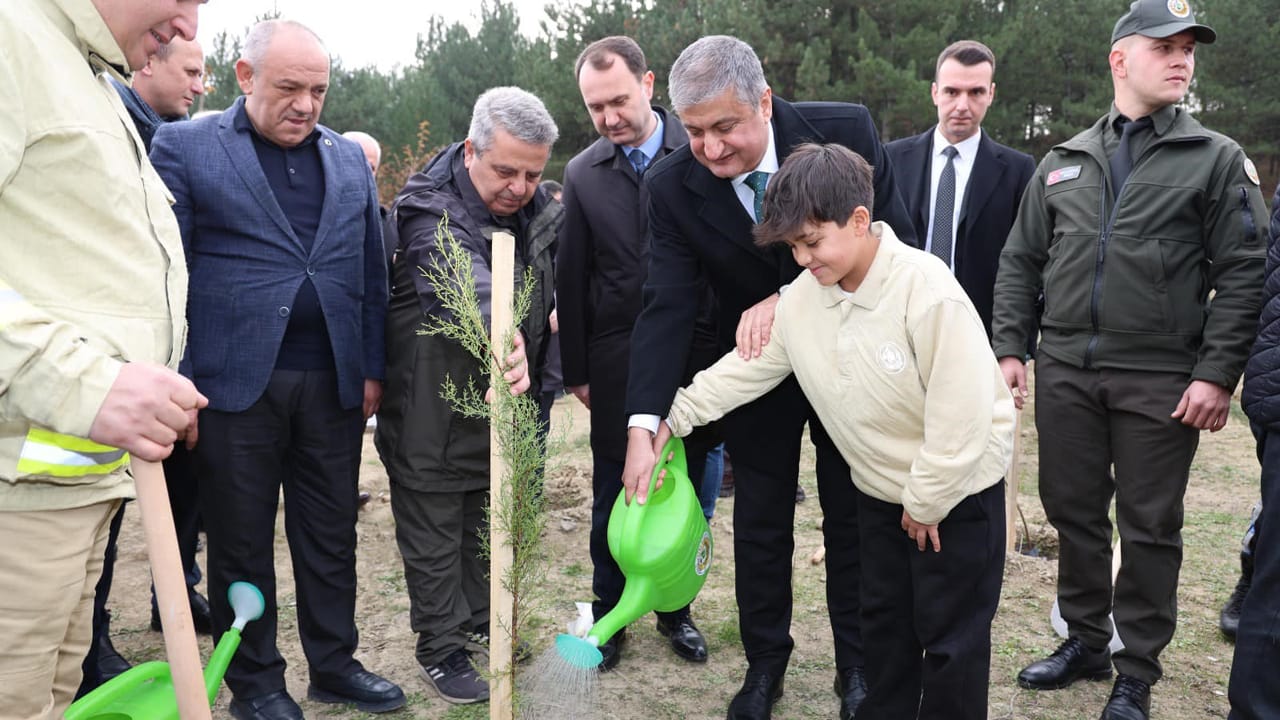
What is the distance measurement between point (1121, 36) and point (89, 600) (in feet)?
12.2

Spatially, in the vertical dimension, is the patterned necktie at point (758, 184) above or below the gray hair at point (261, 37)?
below

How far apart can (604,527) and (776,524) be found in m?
0.91

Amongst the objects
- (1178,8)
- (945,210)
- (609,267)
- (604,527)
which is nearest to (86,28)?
(609,267)

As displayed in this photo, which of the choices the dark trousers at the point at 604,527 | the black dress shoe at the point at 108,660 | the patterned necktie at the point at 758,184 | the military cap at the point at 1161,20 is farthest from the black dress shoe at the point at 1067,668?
the black dress shoe at the point at 108,660

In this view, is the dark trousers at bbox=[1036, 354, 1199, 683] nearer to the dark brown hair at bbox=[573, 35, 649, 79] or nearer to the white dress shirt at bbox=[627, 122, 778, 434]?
the white dress shirt at bbox=[627, 122, 778, 434]

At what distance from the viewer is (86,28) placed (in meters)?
1.97

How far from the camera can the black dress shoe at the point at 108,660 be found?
3764 millimetres

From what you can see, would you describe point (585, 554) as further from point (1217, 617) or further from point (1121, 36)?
point (1121, 36)

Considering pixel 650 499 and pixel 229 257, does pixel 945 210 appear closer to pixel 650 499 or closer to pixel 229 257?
pixel 650 499

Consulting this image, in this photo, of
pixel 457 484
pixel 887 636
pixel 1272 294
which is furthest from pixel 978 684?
pixel 457 484

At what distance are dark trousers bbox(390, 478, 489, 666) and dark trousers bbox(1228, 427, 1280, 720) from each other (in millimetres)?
2453

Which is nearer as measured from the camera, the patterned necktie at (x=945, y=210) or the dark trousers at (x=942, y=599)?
the dark trousers at (x=942, y=599)

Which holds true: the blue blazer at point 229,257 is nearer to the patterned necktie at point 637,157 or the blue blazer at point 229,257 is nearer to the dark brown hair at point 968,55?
the patterned necktie at point 637,157

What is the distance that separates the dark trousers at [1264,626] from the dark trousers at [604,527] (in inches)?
73.4
